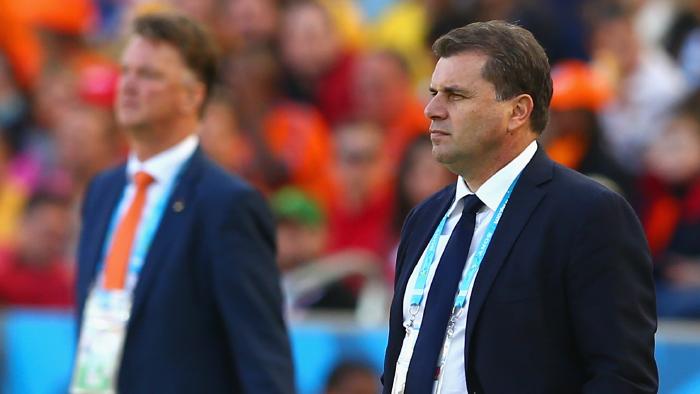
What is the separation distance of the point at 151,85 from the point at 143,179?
0.37m

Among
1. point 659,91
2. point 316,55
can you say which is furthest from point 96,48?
point 659,91

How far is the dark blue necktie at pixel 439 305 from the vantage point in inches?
143

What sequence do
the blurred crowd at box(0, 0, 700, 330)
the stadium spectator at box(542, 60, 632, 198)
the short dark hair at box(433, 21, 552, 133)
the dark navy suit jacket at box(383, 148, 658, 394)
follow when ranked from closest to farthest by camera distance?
the dark navy suit jacket at box(383, 148, 658, 394) → the short dark hair at box(433, 21, 552, 133) → the stadium spectator at box(542, 60, 632, 198) → the blurred crowd at box(0, 0, 700, 330)

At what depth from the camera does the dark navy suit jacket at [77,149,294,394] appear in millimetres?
4859

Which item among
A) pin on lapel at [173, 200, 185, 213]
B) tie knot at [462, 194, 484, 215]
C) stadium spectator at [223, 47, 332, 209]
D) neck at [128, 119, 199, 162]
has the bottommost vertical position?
tie knot at [462, 194, 484, 215]

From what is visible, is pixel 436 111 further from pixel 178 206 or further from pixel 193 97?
pixel 193 97

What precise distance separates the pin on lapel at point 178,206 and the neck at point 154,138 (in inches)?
11.4

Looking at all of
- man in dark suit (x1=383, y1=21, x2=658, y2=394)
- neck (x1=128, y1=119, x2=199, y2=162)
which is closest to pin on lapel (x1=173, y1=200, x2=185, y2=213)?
neck (x1=128, y1=119, x2=199, y2=162)

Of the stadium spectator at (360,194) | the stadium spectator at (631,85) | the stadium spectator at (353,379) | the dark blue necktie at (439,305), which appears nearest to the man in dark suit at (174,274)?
the dark blue necktie at (439,305)

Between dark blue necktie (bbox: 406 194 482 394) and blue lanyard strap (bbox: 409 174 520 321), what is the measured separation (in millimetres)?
23

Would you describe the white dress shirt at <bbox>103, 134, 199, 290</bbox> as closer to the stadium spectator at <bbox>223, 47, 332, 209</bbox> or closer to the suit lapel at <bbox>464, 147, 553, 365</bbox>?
the suit lapel at <bbox>464, 147, 553, 365</bbox>

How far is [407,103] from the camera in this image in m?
9.95

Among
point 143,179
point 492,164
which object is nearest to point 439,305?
point 492,164

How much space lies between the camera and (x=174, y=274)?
4945mm
